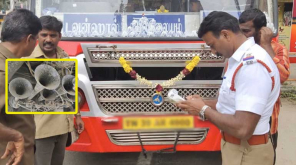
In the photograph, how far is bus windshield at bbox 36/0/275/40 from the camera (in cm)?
354

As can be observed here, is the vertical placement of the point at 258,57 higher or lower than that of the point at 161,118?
higher

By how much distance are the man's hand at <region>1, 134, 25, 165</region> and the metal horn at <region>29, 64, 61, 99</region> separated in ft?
0.78

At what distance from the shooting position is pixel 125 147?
135 inches

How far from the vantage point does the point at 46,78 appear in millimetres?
1824

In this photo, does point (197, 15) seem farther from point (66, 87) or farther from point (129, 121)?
point (66, 87)

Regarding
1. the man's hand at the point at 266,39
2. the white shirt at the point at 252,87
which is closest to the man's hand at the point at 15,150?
the white shirt at the point at 252,87

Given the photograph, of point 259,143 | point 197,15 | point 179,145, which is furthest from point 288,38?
point 259,143

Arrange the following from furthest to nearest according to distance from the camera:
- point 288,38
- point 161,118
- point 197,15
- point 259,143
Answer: point 288,38 → point 197,15 → point 161,118 → point 259,143

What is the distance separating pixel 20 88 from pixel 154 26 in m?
2.05

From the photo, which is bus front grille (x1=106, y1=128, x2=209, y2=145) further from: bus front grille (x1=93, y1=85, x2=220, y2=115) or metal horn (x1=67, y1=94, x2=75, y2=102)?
metal horn (x1=67, y1=94, x2=75, y2=102)

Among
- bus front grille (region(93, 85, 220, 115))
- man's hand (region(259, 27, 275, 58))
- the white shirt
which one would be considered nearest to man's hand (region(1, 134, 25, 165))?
the white shirt

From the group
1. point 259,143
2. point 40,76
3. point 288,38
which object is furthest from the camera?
point 288,38

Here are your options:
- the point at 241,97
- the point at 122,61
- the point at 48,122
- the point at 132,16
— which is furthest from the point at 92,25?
the point at 241,97

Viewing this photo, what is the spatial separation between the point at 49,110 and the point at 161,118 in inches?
54.2
